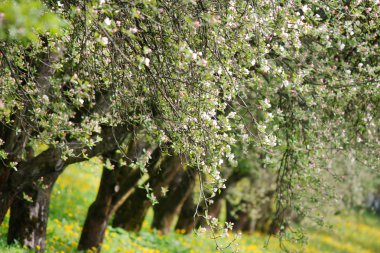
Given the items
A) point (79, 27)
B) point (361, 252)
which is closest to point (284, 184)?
point (79, 27)

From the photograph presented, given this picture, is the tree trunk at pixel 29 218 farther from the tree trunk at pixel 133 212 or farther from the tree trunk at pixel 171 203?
the tree trunk at pixel 171 203

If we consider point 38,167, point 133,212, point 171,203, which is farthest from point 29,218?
point 171,203

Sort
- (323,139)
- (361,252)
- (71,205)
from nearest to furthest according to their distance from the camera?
(323,139) → (71,205) → (361,252)

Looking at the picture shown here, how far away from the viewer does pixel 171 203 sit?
18297 mm

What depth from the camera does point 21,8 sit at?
3.10 meters

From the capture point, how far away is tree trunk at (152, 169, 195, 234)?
1794 cm

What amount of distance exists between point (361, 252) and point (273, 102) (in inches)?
873

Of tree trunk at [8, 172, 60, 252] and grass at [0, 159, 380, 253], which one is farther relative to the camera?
grass at [0, 159, 380, 253]

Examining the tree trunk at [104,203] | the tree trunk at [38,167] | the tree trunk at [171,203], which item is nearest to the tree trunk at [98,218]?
the tree trunk at [104,203]

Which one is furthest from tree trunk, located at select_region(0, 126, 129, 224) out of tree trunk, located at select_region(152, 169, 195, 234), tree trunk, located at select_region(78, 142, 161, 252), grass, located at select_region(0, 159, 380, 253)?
tree trunk, located at select_region(152, 169, 195, 234)

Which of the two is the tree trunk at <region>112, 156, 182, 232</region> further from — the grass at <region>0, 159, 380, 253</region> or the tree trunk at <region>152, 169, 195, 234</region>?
the tree trunk at <region>152, 169, 195, 234</region>

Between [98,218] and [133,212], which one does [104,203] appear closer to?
[98,218]

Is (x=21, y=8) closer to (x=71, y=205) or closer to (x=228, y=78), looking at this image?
(x=228, y=78)

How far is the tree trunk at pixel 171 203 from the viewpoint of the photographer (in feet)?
58.9
